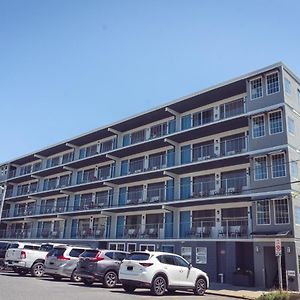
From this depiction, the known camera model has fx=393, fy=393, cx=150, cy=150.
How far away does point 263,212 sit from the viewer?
1025 inches

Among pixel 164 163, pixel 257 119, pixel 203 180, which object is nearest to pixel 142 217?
pixel 164 163

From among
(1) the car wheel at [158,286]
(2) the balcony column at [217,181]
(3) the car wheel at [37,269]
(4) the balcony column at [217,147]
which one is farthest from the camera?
(4) the balcony column at [217,147]

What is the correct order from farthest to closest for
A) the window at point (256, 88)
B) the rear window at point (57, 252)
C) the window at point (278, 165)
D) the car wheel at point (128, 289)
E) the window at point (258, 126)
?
the window at point (256, 88), the window at point (258, 126), the window at point (278, 165), the rear window at point (57, 252), the car wheel at point (128, 289)

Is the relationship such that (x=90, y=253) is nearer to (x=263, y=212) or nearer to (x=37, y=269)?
(x=37, y=269)

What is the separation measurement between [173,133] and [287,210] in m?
12.3

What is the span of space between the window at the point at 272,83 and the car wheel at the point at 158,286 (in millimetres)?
16664

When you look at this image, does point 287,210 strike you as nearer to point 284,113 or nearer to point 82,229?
point 284,113

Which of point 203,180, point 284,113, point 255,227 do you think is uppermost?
point 284,113

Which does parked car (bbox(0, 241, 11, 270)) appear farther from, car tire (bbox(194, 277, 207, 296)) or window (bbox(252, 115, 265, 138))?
window (bbox(252, 115, 265, 138))

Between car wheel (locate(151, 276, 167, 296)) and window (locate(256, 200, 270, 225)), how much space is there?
11.6 m

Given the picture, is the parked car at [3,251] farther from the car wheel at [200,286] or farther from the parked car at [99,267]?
the car wheel at [200,286]

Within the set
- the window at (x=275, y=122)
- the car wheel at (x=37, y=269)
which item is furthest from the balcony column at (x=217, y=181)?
the car wheel at (x=37, y=269)

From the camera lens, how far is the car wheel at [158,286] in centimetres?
1602

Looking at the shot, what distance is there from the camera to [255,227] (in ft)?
85.4
